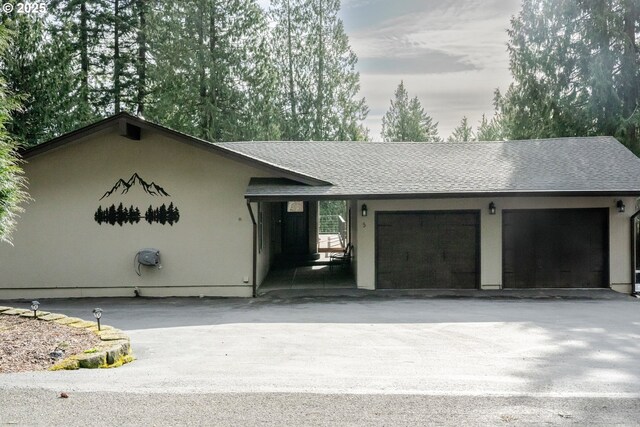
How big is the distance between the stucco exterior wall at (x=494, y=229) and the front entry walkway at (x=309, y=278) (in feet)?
3.61

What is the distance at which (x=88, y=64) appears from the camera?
24.9 metres

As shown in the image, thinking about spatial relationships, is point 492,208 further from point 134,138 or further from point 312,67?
point 312,67

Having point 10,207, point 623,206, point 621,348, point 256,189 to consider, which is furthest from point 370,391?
point 623,206

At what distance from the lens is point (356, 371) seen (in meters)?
5.63

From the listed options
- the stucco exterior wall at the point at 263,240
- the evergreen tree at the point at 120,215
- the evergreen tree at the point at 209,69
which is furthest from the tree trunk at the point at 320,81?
the evergreen tree at the point at 120,215

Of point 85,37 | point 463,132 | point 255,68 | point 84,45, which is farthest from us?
point 463,132

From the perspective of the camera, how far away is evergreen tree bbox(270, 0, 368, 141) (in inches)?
1118

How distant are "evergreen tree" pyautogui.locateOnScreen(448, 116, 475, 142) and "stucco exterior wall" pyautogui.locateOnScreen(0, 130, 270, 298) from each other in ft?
117

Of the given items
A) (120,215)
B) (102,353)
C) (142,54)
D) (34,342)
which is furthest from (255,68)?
(102,353)

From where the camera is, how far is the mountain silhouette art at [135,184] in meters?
11.9

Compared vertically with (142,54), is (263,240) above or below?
below

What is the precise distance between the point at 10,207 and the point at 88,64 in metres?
20.0

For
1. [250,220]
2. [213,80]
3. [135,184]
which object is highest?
[213,80]

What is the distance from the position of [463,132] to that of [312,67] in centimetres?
2046
